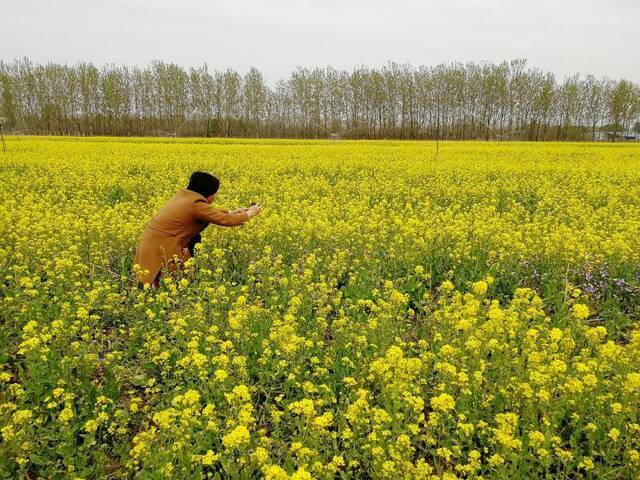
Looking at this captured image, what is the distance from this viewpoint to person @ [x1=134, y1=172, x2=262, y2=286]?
6039 millimetres

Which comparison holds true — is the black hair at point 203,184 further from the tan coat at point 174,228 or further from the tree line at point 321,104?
the tree line at point 321,104

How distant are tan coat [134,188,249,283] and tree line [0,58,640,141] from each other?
56.9m

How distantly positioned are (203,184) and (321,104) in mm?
64804

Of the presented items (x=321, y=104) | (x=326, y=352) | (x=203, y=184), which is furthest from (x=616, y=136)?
(x=326, y=352)

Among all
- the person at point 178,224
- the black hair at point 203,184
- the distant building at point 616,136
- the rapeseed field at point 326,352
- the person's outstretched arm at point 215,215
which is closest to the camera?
the rapeseed field at point 326,352

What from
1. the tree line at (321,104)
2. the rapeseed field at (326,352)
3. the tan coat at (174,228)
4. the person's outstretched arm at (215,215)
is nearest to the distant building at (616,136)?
the tree line at (321,104)

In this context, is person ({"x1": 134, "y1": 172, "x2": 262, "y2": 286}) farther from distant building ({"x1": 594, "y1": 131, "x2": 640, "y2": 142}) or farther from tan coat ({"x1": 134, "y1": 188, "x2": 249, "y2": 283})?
distant building ({"x1": 594, "y1": 131, "x2": 640, "y2": 142})

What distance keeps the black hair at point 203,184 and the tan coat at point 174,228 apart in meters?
0.11

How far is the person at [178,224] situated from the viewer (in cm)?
604

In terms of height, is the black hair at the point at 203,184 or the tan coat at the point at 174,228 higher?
the black hair at the point at 203,184

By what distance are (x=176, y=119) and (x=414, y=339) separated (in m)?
66.4

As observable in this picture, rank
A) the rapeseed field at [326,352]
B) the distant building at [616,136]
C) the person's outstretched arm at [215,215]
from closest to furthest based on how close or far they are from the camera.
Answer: the rapeseed field at [326,352] < the person's outstretched arm at [215,215] < the distant building at [616,136]

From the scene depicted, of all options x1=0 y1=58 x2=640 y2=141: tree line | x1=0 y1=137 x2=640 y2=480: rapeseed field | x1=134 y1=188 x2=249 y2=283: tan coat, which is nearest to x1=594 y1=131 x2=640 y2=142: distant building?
x1=0 y1=58 x2=640 y2=141: tree line

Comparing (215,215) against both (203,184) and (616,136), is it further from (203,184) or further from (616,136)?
(616,136)
